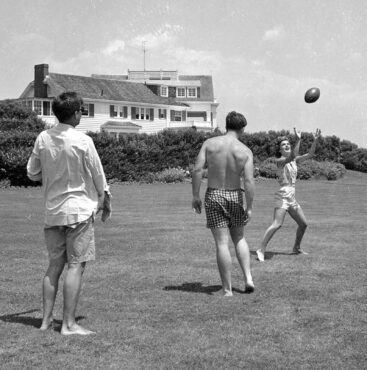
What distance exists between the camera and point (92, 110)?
234 feet

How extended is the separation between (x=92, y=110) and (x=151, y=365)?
2658 inches

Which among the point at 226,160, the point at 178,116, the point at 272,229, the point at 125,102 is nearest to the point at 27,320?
the point at 226,160

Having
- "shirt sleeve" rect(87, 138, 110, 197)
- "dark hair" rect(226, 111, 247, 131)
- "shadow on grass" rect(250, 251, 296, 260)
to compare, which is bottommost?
"shadow on grass" rect(250, 251, 296, 260)

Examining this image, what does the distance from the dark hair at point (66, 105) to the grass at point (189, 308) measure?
197 cm

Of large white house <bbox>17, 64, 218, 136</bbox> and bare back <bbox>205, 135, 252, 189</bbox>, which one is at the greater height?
large white house <bbox>17, 64, 218, 136</bbox>

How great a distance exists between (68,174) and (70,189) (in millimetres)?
134

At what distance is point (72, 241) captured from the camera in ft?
19.8

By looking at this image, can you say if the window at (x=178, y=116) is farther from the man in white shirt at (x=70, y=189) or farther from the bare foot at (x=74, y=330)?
the bare foot at (x=74, y=330)

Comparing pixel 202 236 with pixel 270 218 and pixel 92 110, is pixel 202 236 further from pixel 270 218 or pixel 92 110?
pixel 92 110

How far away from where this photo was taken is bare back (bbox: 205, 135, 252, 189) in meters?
7.86

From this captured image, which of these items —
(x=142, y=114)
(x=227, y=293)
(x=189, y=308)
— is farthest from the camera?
(x=142, y=114)

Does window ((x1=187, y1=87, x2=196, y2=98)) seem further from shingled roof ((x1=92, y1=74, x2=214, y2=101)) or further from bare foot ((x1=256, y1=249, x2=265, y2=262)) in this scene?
bare foot ((x1=256, y1=249, x2=265, y2=262))

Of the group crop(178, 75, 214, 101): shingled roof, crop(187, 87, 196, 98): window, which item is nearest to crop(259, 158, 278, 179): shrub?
crop(178, 75, 214, 101): shingled roof

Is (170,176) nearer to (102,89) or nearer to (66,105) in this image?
(66,105)
